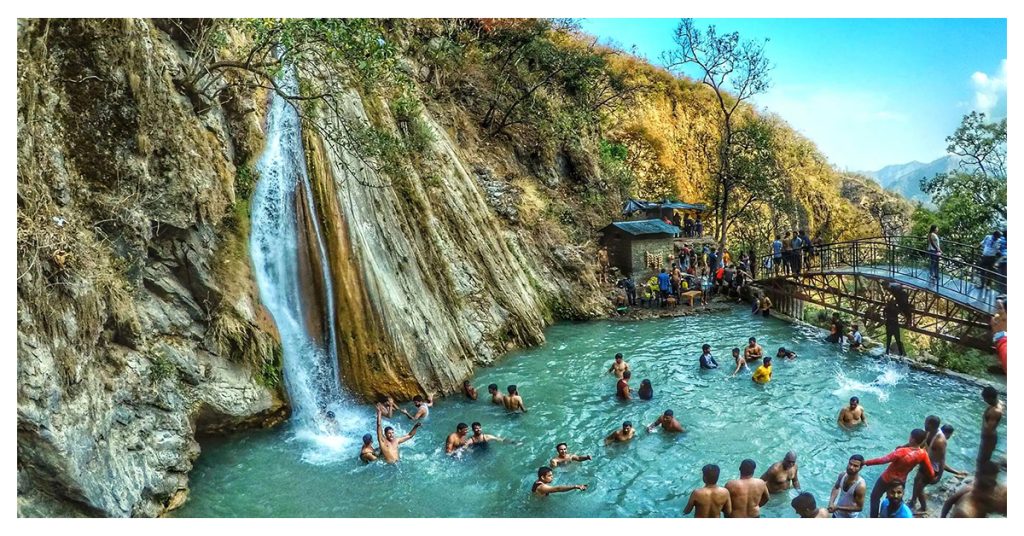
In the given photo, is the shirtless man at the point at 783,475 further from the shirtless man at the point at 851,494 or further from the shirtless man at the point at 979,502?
the shirtless man at the point at 979,502

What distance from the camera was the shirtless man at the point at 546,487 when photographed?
8102 mm

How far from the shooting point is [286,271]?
1120 centimetres

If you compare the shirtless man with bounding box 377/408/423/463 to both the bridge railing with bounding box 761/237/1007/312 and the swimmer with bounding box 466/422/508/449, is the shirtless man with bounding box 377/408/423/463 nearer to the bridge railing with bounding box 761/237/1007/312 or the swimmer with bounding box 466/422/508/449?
the swimmer with bounding box 466/422/508/449

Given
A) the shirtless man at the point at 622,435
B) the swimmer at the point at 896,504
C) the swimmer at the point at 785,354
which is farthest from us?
the swimmer at the point at 785,354

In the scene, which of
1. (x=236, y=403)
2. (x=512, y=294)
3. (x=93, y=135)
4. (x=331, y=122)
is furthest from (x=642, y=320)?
(x=93, y=135)

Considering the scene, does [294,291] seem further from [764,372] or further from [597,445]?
[764,372]

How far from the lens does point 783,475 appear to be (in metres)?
8.18

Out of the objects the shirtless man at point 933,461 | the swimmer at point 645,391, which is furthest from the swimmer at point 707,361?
the shirtless man at point 933,461

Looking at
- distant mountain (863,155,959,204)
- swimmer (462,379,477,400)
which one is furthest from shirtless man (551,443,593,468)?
distant mountain (863,155,959,204)

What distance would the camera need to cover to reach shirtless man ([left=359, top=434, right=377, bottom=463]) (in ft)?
29.8

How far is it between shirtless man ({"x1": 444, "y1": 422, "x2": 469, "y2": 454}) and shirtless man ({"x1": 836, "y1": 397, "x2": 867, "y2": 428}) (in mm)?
6957

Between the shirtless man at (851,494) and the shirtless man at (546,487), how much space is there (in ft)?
11.2

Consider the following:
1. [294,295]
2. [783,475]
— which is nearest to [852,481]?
[783,475]

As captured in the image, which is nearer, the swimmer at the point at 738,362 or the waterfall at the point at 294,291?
the waterfall at the point at 294,291
